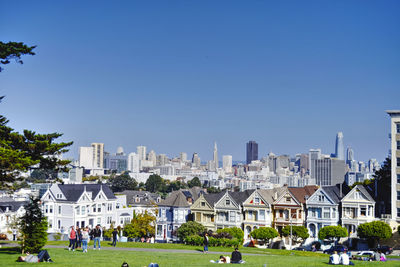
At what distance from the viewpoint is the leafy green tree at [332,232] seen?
6650 centimetres

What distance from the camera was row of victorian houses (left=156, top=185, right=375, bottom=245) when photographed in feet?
228

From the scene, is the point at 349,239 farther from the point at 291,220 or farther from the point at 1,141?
the point at 1,141

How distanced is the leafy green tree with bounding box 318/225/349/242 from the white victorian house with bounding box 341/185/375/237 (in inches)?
100

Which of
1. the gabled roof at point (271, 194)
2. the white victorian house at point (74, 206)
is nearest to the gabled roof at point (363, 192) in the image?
the gabled roof at point (271, 194)

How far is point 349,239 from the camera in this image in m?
68.6

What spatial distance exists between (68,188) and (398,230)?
4957cm

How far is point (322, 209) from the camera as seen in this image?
7106cm

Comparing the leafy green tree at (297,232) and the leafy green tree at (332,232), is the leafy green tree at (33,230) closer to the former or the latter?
the leafy green tree at (332,232)

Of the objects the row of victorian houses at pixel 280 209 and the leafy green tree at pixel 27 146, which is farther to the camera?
the row of victorian houses at pixel 280 209

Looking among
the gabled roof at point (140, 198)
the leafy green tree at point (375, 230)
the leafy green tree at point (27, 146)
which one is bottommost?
the leafy green tree at point (375, 230)

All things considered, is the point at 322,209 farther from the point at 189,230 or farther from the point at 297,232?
the point at 189,230

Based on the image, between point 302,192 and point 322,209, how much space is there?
4910mm

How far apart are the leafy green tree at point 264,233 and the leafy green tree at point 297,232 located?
7.54 ft

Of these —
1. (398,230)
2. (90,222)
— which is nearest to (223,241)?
(398,230)
